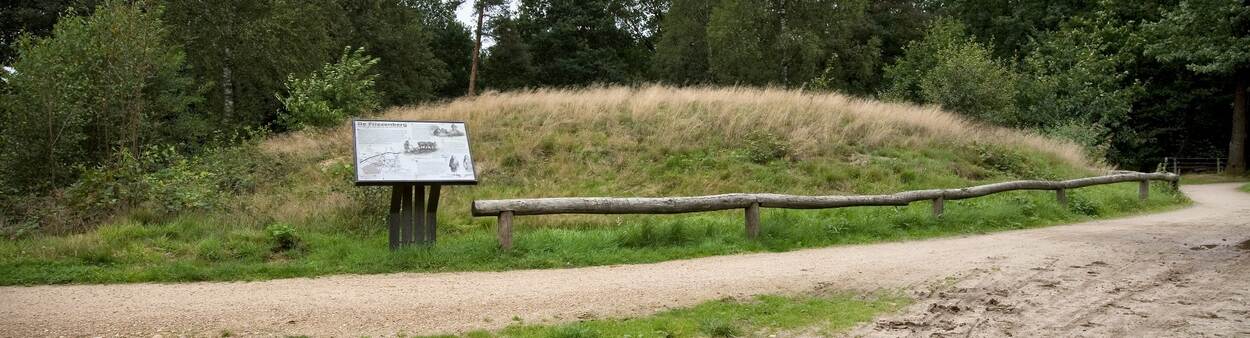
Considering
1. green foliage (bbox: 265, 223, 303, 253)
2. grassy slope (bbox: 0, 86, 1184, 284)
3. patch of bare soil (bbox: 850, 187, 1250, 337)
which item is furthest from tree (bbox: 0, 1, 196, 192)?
patch of bare soil (bbox: 850, 187, 1250, 337)

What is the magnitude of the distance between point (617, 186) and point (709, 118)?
194 inches

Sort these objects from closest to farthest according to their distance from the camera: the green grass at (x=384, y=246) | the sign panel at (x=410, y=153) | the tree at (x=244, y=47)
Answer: the green grass at (x=384, y=246) < the sign panel at (x=410, y=153) < the tree at (x=244, y=47)

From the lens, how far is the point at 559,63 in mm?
50188

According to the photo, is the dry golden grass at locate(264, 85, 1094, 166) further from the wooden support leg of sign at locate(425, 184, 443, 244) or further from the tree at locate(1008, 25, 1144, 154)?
the tree at locate(1008, 25, 1144, 154)

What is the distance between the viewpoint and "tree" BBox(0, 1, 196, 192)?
1196 cm

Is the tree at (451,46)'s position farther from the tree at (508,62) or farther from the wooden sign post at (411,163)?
the wooden sign post at (411,163)

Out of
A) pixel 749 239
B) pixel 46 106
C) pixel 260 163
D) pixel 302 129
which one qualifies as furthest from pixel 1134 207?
pixel 46 106

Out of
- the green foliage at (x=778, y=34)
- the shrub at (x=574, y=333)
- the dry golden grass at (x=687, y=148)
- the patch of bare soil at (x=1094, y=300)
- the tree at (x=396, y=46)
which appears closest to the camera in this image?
the shrub at (x=574, y=333)

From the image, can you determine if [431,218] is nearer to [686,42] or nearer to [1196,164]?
[686,42]

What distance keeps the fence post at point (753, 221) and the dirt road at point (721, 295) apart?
3.19 ft

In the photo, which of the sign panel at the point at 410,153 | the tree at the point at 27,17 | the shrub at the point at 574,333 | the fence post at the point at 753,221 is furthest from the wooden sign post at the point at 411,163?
the tree at the point at 27,17

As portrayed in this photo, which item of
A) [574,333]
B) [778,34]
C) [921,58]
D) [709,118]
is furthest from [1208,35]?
[574,333]

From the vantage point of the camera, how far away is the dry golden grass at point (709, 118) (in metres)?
17.2

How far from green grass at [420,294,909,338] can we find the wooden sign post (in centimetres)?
321
